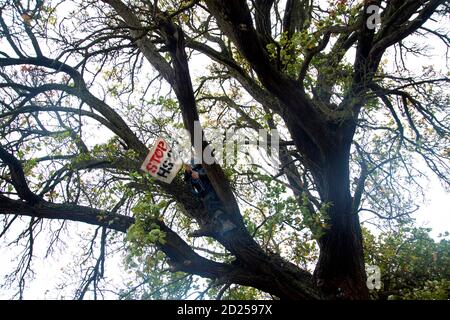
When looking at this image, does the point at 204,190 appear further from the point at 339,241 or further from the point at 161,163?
the point at 339,241

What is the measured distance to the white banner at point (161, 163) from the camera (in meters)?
4.11

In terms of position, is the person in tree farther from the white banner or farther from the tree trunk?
the tree trunk

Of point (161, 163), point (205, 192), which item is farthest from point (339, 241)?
point (161, 163)

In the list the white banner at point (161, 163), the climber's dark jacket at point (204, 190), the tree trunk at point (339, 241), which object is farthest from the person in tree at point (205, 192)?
the tree trunk at point (339, 241)

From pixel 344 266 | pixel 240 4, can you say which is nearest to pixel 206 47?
pixel 240 4

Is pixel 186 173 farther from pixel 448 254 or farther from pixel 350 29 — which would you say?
pixel 448 254

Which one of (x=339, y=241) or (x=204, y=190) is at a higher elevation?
(x=204, y=190)

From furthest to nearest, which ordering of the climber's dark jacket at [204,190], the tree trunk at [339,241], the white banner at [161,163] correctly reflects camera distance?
the tree trunk at [339,241] → the climber's dark jacket at [204,190] → the white banner at [161,163]

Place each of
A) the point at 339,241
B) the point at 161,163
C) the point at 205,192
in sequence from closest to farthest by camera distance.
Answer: the point at 161,163 → the point at 205,192 → the point at 339,241

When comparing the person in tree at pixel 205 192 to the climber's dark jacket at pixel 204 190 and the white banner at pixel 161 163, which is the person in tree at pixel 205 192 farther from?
the white banner at pixel 161 163

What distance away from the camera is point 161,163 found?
4125 mm

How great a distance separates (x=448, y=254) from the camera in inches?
209

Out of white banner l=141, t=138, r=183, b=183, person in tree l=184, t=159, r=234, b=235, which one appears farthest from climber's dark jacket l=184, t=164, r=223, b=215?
white banner l=141, t=138, r=183, b=183

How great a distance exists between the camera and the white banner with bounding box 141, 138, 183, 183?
13.5 ft
